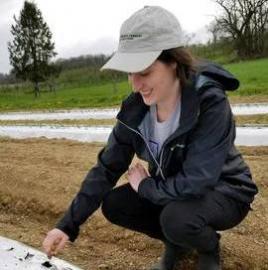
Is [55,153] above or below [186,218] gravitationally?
below

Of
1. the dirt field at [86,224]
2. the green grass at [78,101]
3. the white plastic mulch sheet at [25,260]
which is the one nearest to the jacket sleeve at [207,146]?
the dirt field at [86,224]

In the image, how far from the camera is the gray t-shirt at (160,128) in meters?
2.39

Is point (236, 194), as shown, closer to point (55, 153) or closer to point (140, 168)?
point (140, 168)

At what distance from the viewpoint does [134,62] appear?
2.12 metres

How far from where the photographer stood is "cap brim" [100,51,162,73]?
6.90 ft

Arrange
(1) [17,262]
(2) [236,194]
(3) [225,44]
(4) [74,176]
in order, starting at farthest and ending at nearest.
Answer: (3) [225,44] → (4) [74,176] → (1) [17,262] → (2) [236,194]

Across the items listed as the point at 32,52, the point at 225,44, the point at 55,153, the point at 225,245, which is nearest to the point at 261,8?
the point at 225,44

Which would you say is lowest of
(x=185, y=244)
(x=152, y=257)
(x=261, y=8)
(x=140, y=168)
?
(x=152, y=257)

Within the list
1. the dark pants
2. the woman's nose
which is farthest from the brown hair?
the dark pants

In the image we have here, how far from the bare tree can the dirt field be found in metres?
36.4

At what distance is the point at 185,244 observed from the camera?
96.6 inches

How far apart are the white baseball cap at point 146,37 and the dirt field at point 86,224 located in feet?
4.64

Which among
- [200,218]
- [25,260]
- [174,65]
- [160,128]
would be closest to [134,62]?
[174,65]

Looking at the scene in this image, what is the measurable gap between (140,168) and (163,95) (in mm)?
451
